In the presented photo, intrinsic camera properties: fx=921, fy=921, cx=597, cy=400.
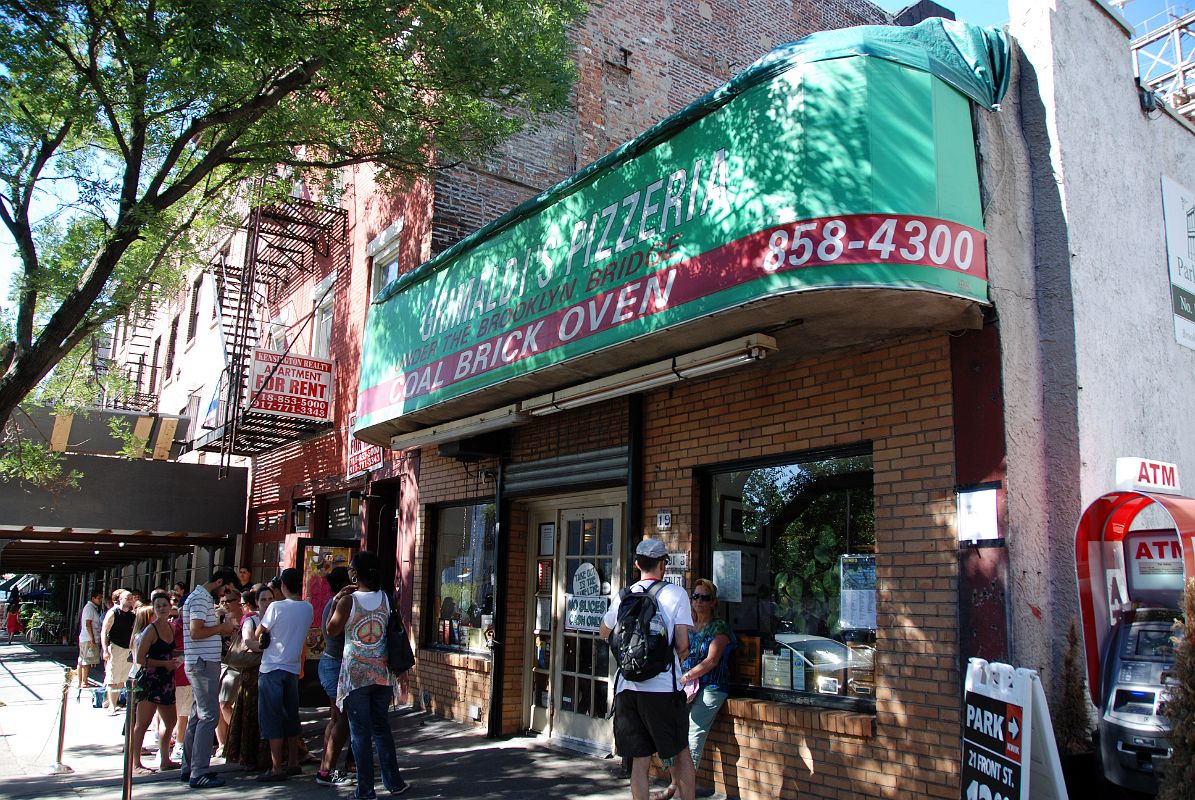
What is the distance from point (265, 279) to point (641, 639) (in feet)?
51.4

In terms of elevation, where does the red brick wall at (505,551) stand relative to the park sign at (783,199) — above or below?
below

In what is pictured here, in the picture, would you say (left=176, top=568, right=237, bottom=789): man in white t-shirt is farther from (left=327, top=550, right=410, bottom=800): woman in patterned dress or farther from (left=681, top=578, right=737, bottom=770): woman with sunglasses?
(left=681, top=578, right=737, bottom=770): woman with sunglasses

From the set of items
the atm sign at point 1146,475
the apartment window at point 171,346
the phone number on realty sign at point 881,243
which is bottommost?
the atm sign at point 1146,475

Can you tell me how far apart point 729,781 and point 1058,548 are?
297 cm

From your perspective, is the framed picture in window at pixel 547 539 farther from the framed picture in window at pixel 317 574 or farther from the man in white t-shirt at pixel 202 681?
the man in white t-shirt at pixel 202 681

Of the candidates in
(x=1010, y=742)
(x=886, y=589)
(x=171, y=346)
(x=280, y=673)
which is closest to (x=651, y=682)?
(x=886, y=589)

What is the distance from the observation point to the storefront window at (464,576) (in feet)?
35.3

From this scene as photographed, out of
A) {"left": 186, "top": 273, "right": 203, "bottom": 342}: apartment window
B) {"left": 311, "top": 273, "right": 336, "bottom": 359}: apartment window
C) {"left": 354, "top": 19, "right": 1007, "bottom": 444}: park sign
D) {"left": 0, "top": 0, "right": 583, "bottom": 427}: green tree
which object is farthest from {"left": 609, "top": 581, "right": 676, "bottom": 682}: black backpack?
{"left": 186, "top": 273, "right": 203, "bottom": 342}: apartment window

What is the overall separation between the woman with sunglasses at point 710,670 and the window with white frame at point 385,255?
7674 mm

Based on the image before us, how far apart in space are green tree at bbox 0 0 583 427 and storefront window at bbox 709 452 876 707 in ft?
18.9

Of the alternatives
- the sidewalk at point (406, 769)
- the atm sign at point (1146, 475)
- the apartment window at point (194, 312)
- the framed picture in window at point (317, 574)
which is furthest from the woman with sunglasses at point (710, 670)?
the apartment window at point (194, 312)

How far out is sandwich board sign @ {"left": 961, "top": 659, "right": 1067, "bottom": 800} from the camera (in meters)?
4.40

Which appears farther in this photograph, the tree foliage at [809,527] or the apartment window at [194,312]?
the apartment window at [194,312]

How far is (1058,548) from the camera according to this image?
5.76 metres
